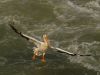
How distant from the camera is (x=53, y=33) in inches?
554

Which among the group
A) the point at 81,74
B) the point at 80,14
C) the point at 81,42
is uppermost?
the point at 80,14

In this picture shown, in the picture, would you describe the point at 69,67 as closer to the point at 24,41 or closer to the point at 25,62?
the point at 25,62

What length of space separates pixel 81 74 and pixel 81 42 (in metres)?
1.95

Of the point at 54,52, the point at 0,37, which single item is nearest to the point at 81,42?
the point at 54,52

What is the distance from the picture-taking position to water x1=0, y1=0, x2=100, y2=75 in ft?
39.4

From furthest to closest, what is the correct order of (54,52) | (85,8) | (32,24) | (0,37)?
(85,8) < (32,24) < (0,37) < (54,52)

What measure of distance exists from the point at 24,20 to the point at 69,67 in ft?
12.4

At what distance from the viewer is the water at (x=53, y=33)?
12.0 m

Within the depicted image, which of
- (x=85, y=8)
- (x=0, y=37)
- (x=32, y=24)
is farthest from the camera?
(x=85, y=8)

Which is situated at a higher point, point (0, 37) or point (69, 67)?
point (0, 37)

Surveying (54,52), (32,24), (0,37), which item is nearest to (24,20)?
(32,24)

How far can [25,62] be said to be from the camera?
40.3ft

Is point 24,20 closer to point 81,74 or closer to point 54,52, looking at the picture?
point 54,52

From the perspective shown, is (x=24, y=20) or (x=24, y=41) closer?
(x=24, y=41)
